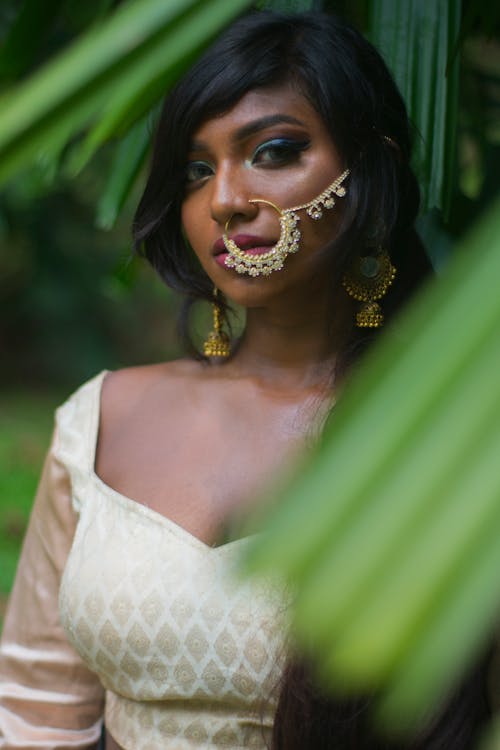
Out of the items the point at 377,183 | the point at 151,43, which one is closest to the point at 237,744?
the point at 377,183

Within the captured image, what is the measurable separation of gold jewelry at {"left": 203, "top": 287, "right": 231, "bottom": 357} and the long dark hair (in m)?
0.18

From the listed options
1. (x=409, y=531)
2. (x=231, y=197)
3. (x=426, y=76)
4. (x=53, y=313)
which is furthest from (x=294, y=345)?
(x=53, y=313)

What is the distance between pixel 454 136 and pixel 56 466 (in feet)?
2.20

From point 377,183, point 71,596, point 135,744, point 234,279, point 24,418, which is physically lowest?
point 24,418

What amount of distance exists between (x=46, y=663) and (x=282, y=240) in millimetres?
693

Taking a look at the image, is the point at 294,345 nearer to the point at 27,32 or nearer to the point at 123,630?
the point at 123,630

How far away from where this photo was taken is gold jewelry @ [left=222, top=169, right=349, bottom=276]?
114 cm

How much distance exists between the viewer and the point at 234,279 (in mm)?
1183

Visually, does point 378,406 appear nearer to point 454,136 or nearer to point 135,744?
point 454,136

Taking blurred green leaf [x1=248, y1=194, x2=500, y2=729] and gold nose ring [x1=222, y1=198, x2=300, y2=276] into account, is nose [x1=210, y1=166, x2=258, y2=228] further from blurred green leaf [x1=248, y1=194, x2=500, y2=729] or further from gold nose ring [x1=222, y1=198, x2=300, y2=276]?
blurred green leaf [x1=248, y1=194, x2=500, y2=729]

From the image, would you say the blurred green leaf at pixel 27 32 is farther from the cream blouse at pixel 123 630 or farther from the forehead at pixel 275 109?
the cream blouse at pixel 123 630

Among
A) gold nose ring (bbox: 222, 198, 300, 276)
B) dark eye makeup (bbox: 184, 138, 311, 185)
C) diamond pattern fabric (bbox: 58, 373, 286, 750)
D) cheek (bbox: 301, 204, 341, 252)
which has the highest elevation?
dark eye makeup (bbox: 184, 138, 311, 185)

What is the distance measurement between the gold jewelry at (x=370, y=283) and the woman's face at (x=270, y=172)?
0.06 metres

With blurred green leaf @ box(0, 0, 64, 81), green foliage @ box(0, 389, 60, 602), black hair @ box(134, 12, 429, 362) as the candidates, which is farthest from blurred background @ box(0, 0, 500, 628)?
blurred green leaf @ box(0, 0, 64, 81)
